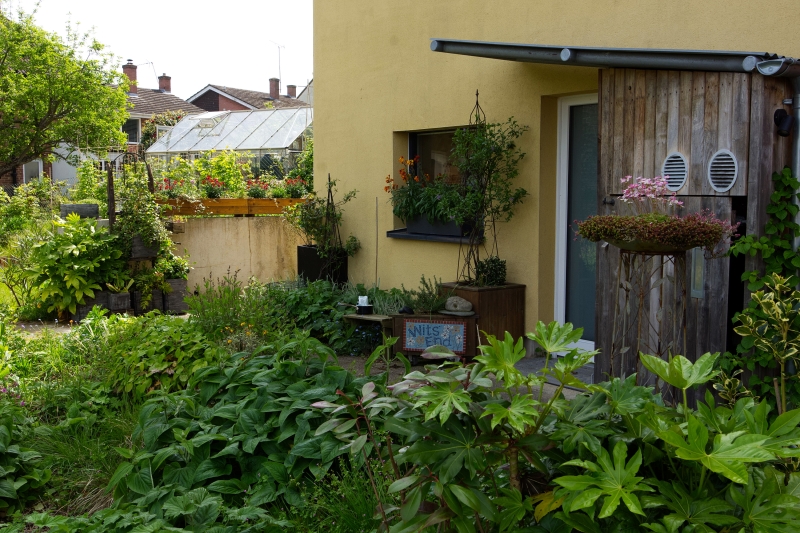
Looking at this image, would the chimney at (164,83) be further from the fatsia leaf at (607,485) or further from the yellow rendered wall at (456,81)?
the fatsia leaf at (607,485)

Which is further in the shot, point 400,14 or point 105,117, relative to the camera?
point 105,117

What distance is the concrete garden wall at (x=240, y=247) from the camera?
11.0 meters

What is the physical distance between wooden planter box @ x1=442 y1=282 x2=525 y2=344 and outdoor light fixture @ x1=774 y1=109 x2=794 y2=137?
2.84 m

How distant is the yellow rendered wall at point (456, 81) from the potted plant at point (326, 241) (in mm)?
116

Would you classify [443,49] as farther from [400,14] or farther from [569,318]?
[569,318]

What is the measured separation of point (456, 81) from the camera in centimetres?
751

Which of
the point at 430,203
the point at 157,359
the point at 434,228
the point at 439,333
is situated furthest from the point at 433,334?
the point at 157,359

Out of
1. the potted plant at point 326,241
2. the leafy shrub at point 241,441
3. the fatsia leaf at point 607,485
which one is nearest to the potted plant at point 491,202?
the potted plant at point 326,241

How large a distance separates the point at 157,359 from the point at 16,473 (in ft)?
4.43

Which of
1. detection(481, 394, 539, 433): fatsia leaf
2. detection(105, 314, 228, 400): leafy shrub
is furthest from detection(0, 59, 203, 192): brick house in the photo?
detection(481, 394, 539, 433): fatsia leaf

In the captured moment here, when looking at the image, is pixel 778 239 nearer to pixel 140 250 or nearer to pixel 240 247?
pixel 140 250

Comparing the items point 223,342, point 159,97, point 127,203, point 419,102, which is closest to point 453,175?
point 419,102

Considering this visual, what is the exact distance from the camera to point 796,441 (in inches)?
76.2

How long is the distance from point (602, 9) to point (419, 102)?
7.67 ft
